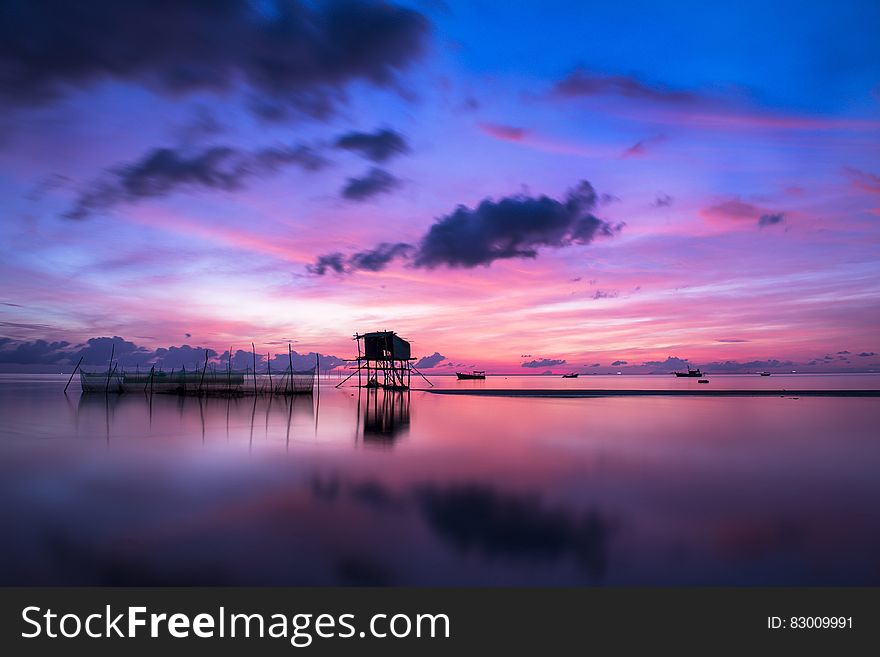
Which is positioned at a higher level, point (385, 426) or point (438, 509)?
point (438, 509)

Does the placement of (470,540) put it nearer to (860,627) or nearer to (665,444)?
(860,627)

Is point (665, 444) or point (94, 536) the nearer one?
point (94, 536)

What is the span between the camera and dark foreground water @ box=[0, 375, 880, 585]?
8523 millimetres

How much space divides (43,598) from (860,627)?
1132cm

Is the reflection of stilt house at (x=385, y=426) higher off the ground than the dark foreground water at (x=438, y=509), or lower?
lower

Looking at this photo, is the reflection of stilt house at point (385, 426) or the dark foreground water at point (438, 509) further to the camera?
the reflection of stilt house at point (385, 426)

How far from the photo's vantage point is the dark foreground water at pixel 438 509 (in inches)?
336

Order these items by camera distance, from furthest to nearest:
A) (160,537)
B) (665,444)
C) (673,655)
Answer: (665,444), (160,537), (673,655)

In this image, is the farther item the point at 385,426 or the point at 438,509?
the point at 385,426

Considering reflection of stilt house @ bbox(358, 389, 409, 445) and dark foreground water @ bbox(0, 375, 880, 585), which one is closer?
dark foreground water @ bbox(0, 375, 880, 585)

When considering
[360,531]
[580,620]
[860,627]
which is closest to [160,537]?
[360,531]

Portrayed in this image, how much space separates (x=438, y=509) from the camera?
12.4m

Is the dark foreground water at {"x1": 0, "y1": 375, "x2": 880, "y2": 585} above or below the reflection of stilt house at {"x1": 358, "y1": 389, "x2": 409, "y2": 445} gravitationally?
above

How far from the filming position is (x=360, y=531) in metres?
10.6
